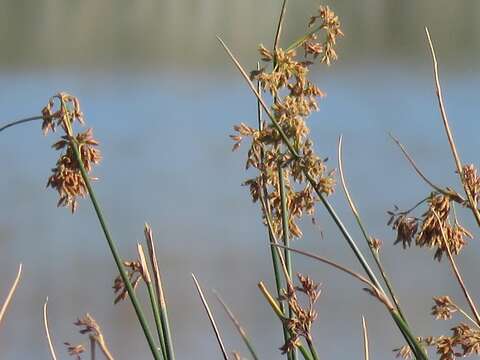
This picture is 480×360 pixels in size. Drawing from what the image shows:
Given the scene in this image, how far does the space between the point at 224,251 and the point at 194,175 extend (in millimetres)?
939

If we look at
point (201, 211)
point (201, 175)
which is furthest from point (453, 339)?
point (201, 175)

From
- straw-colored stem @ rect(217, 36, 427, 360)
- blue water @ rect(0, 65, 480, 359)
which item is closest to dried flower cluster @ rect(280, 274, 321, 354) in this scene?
straw-colored stem @ rect(217, 36, 427, 360)

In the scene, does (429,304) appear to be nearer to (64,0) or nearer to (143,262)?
(143,262)

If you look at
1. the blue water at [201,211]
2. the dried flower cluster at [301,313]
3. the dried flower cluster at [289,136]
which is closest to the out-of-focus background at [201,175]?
the blue water at [201,211]

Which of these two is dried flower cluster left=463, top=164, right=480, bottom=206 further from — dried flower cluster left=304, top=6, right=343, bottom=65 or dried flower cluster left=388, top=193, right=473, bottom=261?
dried flower cluster left=304, top=6, right=343, bottom=65

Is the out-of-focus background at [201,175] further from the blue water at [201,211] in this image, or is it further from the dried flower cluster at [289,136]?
the dried flower cluster at [289,136]

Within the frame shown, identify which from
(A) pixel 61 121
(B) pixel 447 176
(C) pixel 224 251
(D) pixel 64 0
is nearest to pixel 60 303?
(C) pixel 224 251

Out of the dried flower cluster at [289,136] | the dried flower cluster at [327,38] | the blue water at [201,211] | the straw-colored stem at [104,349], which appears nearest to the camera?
the straw-colored stem at [104,349]

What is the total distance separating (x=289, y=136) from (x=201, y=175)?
3452mm

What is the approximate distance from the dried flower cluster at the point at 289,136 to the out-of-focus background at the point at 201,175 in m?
1.72

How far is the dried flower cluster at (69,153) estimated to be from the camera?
2.20ft

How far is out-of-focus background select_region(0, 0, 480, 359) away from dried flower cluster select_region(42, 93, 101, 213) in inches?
72.4

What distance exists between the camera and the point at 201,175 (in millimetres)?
4168

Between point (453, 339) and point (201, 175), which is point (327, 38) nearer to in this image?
point (453, 339)
